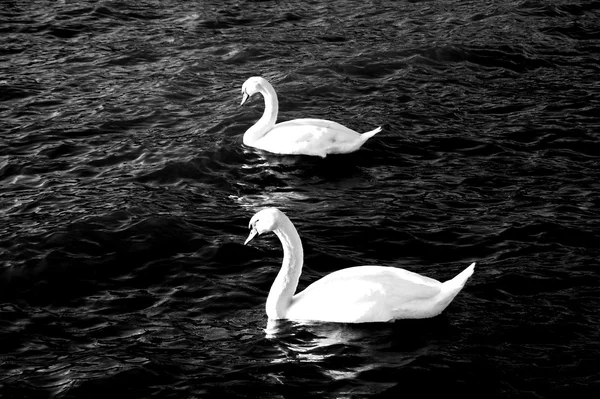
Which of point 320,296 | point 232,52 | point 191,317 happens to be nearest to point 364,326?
point 320,296

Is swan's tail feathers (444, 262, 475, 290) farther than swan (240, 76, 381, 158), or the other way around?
swan (240, 76, 381, 158)

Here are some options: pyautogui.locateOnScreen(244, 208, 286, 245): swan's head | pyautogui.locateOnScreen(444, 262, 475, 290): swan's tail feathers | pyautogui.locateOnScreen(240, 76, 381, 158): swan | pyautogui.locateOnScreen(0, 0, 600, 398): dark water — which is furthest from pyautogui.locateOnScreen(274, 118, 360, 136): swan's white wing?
pyautogui.locateOnScreen(444, 262, 475, 290): swan's tail feathers

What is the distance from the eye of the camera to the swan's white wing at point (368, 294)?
9953 mm

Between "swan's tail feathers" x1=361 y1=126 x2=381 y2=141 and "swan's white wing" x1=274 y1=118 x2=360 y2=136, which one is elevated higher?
"swan's white wing" x1=274 y1=118 x2=360 y2=136

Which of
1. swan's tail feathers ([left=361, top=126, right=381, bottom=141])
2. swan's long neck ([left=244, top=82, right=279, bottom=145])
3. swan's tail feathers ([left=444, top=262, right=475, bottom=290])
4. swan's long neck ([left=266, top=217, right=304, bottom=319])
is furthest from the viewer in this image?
swan's long neck ([left=244, top=82, right=279, bottom=145])

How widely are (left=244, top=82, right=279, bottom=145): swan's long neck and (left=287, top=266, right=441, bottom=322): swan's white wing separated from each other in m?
5.48

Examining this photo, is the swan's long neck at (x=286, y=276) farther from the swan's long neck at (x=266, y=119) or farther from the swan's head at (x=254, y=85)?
the swan's head at (x=254, y=85)

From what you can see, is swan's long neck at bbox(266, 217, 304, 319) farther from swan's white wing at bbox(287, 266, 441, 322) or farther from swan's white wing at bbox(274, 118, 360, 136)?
swan's white wing at bbox(274, 118, 360, 136)

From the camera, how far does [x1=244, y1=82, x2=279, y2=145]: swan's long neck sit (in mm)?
15305

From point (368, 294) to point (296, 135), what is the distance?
5134 mm

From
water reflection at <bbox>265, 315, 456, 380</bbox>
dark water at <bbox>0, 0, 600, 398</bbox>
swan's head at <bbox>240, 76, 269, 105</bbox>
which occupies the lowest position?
water reflection at <bbox>265, 315, 456, 380</bbox>

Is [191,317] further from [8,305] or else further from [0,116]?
[0,116]

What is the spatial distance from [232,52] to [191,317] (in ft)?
30.2

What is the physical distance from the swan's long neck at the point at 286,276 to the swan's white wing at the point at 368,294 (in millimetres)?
276
